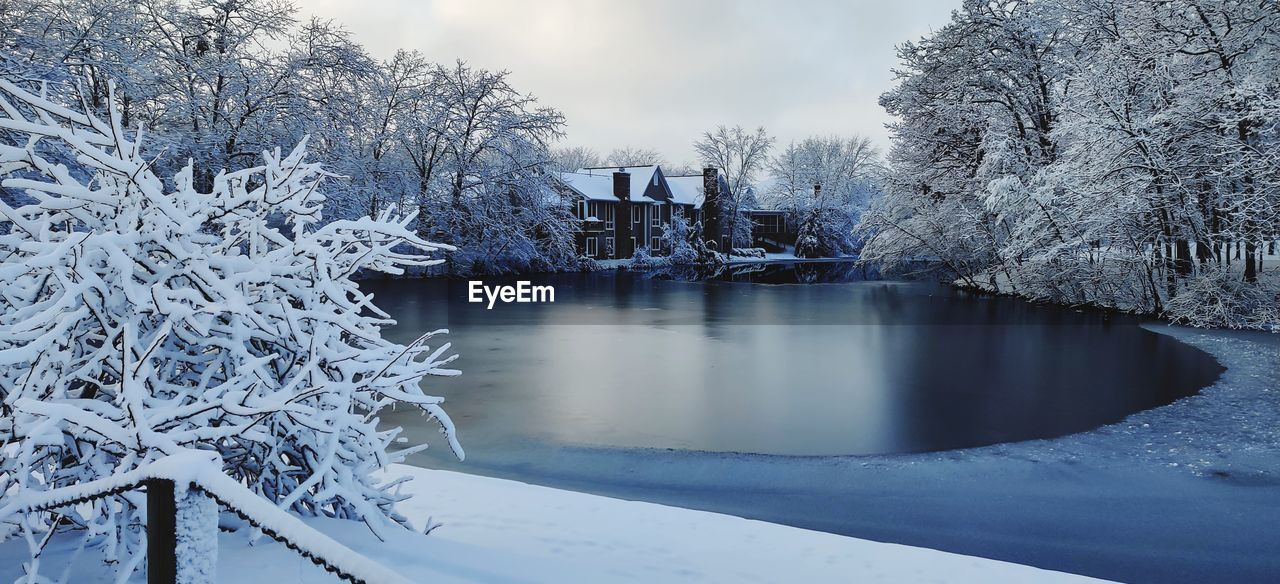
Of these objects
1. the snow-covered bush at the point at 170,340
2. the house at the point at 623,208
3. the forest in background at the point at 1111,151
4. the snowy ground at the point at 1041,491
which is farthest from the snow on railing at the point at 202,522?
the house at the point at 623,208

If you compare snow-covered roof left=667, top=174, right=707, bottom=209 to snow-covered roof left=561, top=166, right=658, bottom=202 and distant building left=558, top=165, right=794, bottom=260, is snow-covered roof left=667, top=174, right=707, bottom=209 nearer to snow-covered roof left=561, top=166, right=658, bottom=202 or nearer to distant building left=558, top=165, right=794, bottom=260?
distant building left=558, top=165, right=794, bottom=260

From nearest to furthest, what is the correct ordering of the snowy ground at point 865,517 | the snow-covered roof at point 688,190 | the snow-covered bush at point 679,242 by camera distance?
the snowy ground at point 865,517 → the snow-covered bush at point 679,242 → the snow-covered roof at point 688,190

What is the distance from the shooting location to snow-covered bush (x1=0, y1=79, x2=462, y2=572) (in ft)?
12.9

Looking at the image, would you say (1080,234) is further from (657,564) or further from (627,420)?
(657,564)

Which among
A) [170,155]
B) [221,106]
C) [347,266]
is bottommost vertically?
[347,266]

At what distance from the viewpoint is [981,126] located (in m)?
37.0

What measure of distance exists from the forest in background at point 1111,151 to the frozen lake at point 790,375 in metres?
2.59

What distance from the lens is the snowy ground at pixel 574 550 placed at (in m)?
→ 4.22

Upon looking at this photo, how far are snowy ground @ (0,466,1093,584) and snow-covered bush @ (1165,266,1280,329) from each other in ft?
75.8

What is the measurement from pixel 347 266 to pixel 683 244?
225 ft

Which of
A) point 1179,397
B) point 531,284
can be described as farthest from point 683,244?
point 1179,397

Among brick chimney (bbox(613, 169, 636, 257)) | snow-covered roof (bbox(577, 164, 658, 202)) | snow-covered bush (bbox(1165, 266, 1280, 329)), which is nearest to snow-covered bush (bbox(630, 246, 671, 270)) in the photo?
brick chimney (bbox(613, 169, 636, 257))

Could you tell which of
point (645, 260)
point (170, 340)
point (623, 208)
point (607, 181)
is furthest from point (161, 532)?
point (607, 181)

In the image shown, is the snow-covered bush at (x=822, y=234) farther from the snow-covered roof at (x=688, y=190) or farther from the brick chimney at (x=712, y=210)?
the snow-covered roof at (x=688, y=190)
